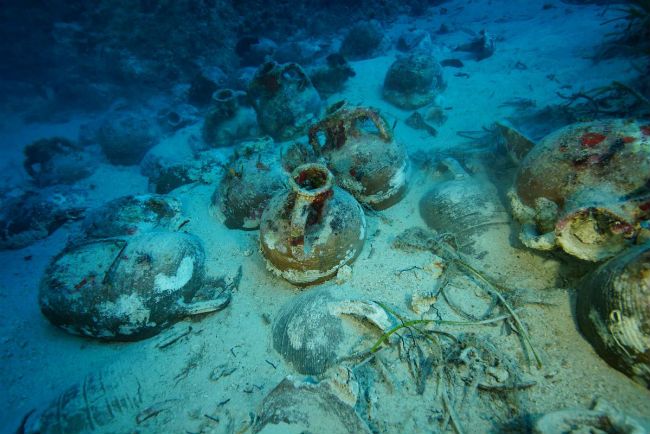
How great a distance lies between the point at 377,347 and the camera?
2.23m

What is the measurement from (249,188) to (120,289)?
6.08ft

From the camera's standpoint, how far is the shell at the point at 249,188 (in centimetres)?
388

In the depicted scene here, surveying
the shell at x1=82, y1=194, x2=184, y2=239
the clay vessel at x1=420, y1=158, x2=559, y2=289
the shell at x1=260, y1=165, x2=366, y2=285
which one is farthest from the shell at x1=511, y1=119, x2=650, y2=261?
the shell at x1=82, y1=194, x2=184, y2=239

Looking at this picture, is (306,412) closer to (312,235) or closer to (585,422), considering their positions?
(312,235)

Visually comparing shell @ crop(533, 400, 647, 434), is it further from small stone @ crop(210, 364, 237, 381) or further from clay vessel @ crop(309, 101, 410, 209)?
clay vessel @ crop(309, 101, 410, 209)

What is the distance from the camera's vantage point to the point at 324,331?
2.37 m

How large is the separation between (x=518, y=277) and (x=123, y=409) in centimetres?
375

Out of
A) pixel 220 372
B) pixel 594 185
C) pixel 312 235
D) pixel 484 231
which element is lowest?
pixel 220 372

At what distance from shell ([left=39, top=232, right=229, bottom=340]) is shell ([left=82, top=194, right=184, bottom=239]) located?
94 centimetres

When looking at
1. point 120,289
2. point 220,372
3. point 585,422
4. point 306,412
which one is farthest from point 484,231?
point 120,289

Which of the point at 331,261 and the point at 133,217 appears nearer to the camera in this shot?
the point at 331,261

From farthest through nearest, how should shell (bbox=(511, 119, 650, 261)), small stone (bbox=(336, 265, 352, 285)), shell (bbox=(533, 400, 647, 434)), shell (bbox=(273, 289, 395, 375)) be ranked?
1. small stone (bbox=(336, 265, 352, 285))
2. shell (bbox=(273, 289, 395, 375))
3. shell (bbox=(511, 119, 650, 261))
4. shell (bbox=(533, 400, 647, 434))

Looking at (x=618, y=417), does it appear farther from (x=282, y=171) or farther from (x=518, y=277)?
(x=282, y=171)

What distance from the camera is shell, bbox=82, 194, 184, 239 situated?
12.9ft
